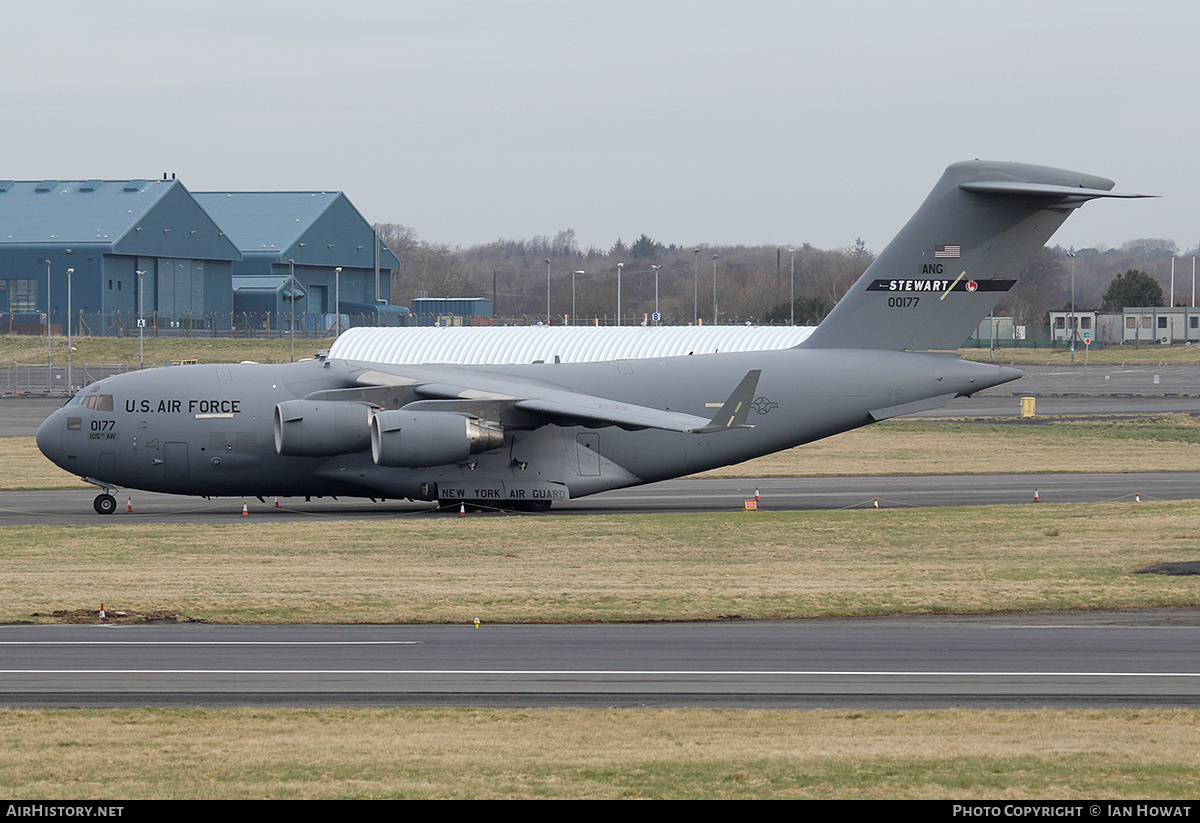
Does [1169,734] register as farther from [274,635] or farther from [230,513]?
[230,513]

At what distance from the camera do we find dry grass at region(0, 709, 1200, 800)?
10109mm

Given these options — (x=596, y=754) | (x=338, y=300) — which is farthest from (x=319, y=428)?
(x=338, y=300)

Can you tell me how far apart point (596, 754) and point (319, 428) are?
19.2 meters

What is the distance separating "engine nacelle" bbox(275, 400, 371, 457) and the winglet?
7.41m

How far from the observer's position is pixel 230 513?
31.9 meters

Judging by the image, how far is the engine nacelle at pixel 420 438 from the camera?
29125 millimetres

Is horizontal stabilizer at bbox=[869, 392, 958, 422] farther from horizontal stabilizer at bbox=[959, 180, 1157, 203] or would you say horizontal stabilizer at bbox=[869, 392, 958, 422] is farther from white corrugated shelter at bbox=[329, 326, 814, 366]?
white corrugated shelter at bbox=[329, 326, 814, 366]

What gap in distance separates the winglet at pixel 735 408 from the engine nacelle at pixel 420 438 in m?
5.18

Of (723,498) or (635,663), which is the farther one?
(723,498)

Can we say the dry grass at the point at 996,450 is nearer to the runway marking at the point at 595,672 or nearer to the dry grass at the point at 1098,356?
the runway marking at the point at 595,672

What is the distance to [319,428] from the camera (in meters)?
29.4

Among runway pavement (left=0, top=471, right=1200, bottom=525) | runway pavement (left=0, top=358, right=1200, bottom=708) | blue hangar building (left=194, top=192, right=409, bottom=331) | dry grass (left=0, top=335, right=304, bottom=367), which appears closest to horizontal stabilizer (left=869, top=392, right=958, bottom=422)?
runway pavement (left=0, top=471, right=1200, bottom=525)

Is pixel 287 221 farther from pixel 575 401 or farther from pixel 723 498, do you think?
pixel 575 401
